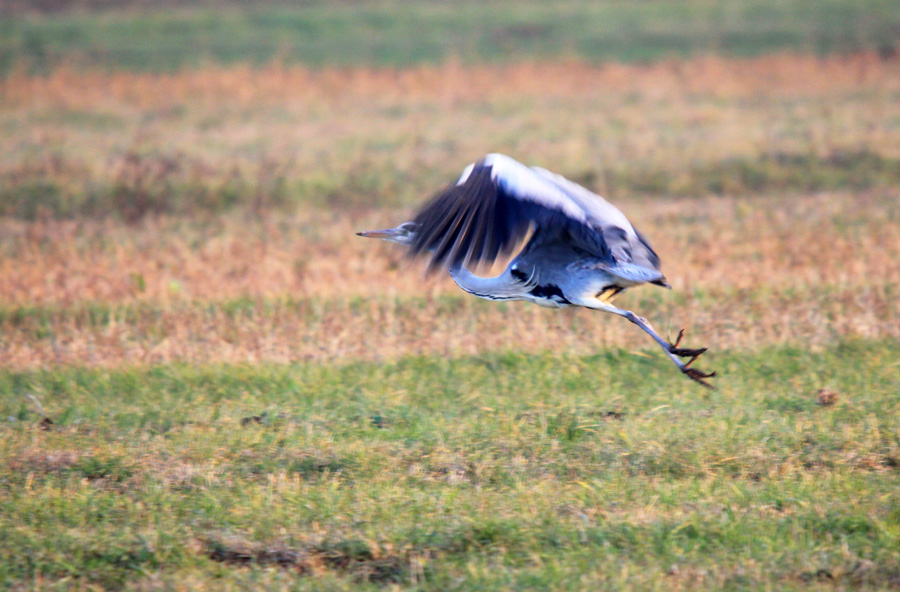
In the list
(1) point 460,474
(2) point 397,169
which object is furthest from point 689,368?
(2) point 397,169

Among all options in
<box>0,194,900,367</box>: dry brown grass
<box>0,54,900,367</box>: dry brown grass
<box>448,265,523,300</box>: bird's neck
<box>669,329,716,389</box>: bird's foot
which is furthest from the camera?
<box>0,54,900,367</box>: dry brown grass

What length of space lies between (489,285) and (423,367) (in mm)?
907

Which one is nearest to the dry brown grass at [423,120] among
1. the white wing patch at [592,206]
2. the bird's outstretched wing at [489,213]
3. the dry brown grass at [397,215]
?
the dry brown grass at [397,215]

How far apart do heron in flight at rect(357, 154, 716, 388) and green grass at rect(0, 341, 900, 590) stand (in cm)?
61

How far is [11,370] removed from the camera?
6.34m

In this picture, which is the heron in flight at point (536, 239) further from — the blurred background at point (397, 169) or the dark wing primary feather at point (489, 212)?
the blurred background at point (397, 169)

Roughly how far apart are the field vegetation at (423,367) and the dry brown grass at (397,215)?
2.0 inches

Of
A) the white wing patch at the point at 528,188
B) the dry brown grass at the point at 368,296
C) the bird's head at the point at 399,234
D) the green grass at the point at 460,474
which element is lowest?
the green grass at the point at 460,474

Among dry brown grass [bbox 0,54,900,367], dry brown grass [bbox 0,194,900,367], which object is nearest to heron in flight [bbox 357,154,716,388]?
dry brown grass [bbox 0,54,900,367]

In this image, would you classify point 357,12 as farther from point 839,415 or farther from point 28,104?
point 839,415

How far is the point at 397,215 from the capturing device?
414 inches

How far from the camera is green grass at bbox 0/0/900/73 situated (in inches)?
826

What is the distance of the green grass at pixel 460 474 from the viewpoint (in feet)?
12.4

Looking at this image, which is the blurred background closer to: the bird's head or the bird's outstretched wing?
the bird's head
